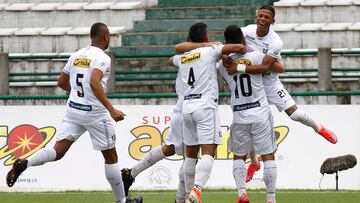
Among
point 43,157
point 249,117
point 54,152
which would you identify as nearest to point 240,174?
point 249,117

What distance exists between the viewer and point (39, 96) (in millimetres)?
28281

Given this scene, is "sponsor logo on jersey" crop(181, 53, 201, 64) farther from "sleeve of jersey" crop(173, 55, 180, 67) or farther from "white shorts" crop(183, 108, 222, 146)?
"white shorts" crop(183, 108, 222, 146)

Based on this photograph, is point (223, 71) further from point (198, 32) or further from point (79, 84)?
point (79, 84)

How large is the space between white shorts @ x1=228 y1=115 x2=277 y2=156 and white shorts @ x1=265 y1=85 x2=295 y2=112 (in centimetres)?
58

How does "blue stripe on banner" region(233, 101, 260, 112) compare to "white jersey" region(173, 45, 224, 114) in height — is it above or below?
below

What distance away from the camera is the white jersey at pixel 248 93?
1841 centimetres

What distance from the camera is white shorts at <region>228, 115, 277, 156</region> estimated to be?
18500 millimetres

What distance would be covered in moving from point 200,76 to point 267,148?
1329mm

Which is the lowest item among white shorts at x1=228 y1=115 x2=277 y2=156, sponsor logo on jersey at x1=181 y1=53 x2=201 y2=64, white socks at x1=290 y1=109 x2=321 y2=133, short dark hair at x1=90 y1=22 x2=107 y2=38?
white shorts at x1=228 y1=115 x2=277 y2=156

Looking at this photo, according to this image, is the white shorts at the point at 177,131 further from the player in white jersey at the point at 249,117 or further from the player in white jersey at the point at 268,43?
the player in white jersey at the point at 268,43

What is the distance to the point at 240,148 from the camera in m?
18.6

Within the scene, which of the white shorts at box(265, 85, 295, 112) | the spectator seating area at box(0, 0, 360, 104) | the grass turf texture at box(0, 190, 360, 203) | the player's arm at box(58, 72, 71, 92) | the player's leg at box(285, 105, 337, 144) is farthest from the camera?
the spectator seating area at box(0, 0, 360, 104)

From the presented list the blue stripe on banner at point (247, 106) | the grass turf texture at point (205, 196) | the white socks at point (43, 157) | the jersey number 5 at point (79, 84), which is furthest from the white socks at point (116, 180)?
the grass turf texture at point (205, 196)

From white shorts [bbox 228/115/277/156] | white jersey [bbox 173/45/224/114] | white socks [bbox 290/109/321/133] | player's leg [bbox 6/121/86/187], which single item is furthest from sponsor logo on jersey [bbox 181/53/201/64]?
white socks [bbox 290/109/321/133]
